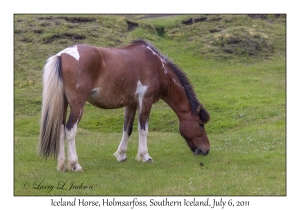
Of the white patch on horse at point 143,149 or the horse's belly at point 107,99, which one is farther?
the white patch on horse at point 143,149

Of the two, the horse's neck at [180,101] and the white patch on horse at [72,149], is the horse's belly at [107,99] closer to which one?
the white patch on horse at [72,149]

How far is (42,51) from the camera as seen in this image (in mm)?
38375

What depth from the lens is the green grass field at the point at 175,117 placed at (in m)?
9.38

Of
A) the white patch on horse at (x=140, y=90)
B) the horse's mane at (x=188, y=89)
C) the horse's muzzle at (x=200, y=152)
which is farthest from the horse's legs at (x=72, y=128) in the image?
the horse's muzzle at (x=200, y=152)

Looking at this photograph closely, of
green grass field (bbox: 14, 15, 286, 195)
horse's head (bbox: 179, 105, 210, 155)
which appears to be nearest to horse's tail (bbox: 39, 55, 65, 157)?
green grass field (bbox: 14, 15, 286, 195)

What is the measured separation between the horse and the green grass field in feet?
2.35

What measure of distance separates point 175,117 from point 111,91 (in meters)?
12.6

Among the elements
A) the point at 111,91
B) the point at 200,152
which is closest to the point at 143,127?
the point at 111,91

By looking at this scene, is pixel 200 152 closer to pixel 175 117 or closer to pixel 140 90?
pixel 140 90

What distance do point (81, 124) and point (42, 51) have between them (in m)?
17.4

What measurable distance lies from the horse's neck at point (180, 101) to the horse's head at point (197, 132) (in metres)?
0.23

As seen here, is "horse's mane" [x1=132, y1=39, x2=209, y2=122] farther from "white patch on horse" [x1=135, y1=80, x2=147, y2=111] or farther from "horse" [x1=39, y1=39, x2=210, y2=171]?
"white patch on horse" [x1=135, y1=80, x2=147, y2=111]

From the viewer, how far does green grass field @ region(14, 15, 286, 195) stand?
938cm

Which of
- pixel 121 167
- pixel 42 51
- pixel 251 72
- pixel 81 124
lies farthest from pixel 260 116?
pixel 42 51
